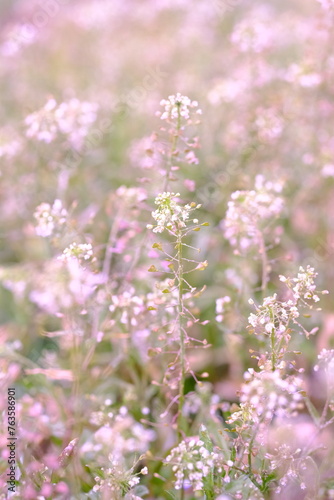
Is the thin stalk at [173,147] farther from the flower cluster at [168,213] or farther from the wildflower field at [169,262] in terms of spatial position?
the flower cluster at [168,213]

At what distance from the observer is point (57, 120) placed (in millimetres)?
1906

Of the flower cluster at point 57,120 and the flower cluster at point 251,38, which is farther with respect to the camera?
the flower cluster at point 251,38

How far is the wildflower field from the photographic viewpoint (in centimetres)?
128

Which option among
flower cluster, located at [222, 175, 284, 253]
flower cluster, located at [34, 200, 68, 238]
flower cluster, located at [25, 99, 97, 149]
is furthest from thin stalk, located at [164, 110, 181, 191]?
flower cluster, located at [25, 99, 97, 149]

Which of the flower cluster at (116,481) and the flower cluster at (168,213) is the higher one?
the flower cluster at (168,213)

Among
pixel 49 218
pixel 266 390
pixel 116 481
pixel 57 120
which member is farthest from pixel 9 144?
pixel 266 390

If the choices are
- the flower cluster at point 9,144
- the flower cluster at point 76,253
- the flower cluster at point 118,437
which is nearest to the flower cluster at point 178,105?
the flower cluster at point 76,253

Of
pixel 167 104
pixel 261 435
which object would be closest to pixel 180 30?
pixel 167 104

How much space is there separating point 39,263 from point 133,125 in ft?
3.79

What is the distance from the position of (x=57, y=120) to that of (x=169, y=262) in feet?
2.99

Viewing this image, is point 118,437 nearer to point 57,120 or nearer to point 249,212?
point 249,212

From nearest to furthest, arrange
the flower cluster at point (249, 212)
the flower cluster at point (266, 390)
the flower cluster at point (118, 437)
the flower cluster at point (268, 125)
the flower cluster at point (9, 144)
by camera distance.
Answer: the flower cluster at point (266, 390)
the flower cluster at point (118, 437)
the flower cluster at point (249, 212)
the flower cluster at point (268, 125)
the flower cluster at point (9, 144)

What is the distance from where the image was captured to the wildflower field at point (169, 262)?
128cm

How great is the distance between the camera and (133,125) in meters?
3.04
